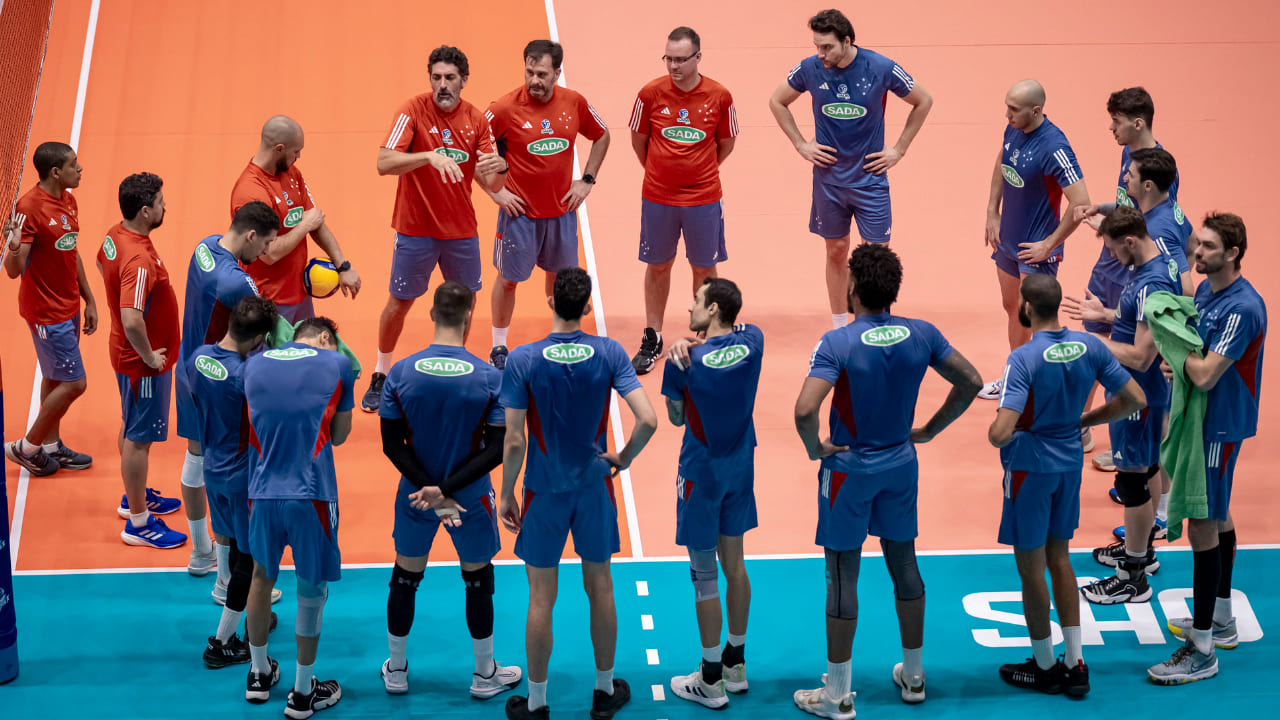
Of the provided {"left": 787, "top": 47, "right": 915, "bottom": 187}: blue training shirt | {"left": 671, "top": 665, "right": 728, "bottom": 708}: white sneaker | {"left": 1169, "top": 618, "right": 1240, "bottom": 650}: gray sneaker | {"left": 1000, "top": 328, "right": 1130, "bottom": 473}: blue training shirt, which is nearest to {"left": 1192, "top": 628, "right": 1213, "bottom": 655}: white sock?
{"left": 1169, "top": 618, "right": 1240, "bottom": 650}: gray sneaker

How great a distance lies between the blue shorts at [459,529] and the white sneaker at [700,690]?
1.25m

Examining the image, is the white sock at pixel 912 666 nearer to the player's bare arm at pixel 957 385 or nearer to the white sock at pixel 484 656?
the player's bare arm at pixel 957 385

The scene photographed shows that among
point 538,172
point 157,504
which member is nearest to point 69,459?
point 157,504

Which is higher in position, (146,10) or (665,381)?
(146,10)

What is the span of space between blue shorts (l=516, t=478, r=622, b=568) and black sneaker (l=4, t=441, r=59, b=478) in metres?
4.54

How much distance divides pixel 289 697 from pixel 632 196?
740 centimetres

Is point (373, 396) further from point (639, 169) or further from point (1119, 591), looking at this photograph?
point (1119, 591)

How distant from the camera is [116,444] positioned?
32.8ft

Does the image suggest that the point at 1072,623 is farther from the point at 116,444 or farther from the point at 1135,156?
the point at 116,444

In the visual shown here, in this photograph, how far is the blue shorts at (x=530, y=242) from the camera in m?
10.4

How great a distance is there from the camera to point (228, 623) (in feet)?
24.1

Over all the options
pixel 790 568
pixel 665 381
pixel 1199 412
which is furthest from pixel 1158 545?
pixel 665 381

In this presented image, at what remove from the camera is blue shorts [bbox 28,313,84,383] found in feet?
30.2

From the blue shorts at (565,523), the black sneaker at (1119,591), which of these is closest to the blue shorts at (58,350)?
the blue shorts at (565,523)
